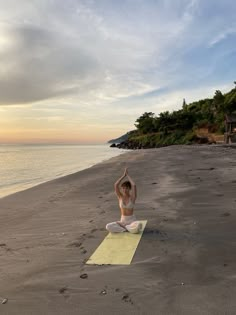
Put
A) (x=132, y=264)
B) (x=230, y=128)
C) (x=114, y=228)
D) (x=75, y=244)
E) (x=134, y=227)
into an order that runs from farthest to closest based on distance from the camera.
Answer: (x=230, y=128) → (x=114, y=228) → (x=134, y=227) → (x=75, y=244) → (x=132, y=264)

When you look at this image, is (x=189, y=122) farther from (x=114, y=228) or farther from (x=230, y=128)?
(x=114, y=228)

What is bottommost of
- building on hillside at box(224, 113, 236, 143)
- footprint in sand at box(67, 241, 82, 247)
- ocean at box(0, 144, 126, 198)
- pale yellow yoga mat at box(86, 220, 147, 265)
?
ocean at box(0, 144, 126, 198)

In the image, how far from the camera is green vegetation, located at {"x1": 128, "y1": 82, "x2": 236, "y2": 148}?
6435 cm

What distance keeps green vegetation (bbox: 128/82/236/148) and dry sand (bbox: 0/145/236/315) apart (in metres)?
54.6

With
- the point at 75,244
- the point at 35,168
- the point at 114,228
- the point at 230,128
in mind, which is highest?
the point at 230,128

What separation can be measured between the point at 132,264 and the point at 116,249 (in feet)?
2.19

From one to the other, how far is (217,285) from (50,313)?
6.04 ft

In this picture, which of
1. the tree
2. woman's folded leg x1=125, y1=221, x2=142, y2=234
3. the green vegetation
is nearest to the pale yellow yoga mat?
woman's folded leg x1=125, y1=221, x2=142, y2=234

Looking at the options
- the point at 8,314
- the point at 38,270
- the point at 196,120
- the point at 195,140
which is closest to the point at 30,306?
the point at 8,314

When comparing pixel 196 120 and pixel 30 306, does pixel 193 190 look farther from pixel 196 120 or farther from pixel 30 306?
pixel 196 120

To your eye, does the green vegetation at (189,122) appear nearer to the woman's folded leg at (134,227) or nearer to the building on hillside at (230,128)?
the building on hillside at (230,128)

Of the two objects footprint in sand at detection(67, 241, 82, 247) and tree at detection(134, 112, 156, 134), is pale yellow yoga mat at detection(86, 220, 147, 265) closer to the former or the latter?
footprint in sand at detection(67, 241, 82, 247)

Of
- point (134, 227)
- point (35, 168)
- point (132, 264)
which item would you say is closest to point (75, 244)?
point (134, 227)

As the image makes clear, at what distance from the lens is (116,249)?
5.41 meters
